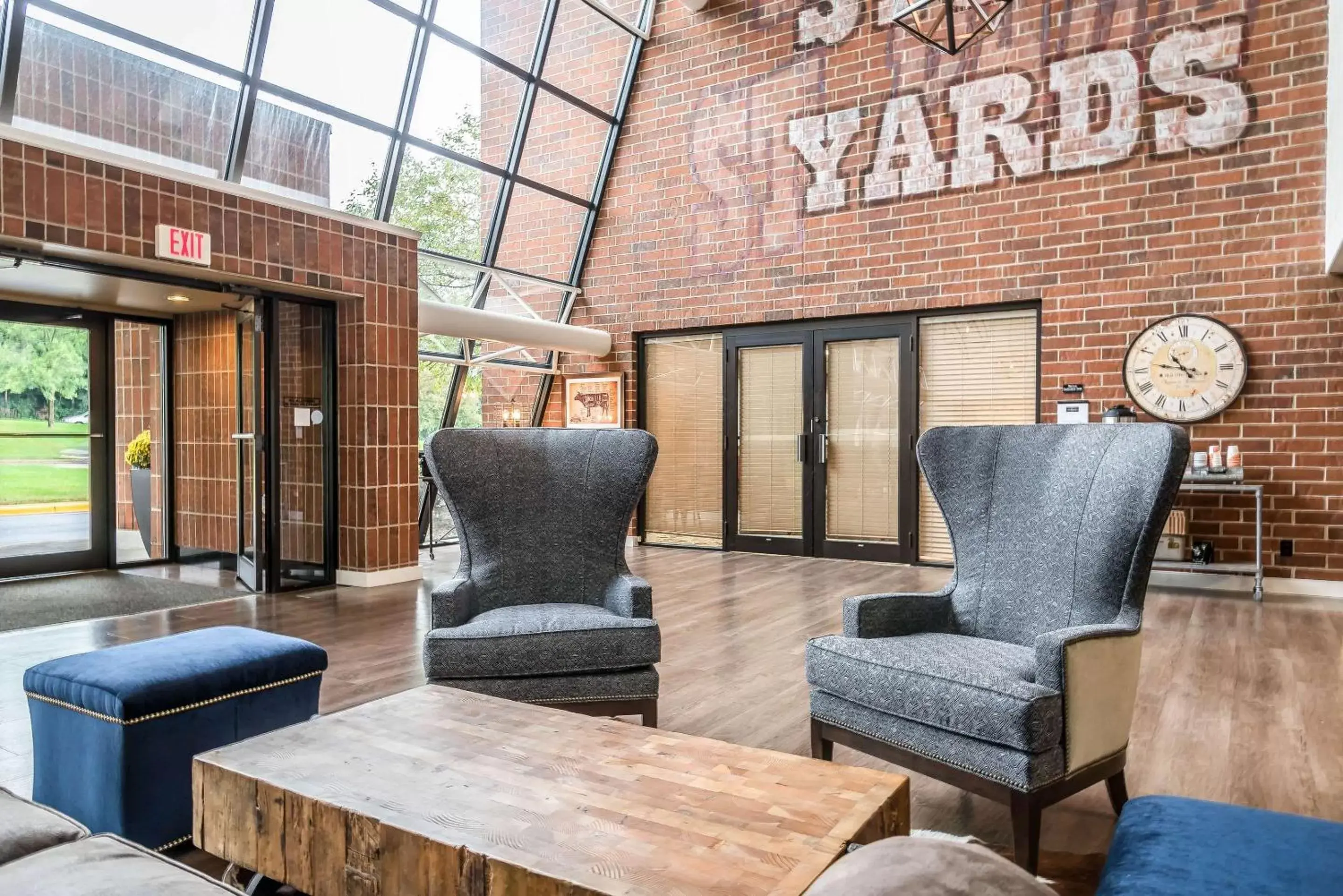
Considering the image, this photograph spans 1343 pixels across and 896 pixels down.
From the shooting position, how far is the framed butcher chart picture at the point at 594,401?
8859 millimetres

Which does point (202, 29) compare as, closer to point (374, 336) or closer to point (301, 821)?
point (374, 336)

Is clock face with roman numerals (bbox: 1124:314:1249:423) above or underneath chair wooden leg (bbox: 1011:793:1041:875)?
above

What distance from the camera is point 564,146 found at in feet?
28.3

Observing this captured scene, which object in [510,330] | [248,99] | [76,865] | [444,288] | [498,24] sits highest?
[498,24]

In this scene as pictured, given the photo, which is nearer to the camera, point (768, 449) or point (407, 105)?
point (407, 105)

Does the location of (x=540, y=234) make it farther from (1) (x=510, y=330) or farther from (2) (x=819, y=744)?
(2) (x=819, y=744)

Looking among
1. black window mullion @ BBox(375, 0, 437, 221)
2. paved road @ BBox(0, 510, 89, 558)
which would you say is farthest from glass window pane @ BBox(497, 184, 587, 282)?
paved road @ BBox(0, 510, 89, 558)

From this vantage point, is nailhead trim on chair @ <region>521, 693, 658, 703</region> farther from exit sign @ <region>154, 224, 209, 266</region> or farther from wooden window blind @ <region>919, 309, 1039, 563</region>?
wooden window blind @ <region>919, 309, 1039, 563</region>

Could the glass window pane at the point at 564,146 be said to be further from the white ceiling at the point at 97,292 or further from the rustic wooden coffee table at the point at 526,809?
the rustic wooden coffee table at the point at 526,809

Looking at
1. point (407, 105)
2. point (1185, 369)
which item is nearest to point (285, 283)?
point (407, 105)

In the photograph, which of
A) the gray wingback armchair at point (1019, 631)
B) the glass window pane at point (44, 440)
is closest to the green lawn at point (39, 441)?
the glass window pane at point (44, 440)

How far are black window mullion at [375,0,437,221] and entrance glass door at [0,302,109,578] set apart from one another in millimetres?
2404

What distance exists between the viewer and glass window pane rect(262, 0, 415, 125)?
581 cm

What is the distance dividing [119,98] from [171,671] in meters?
4.32
